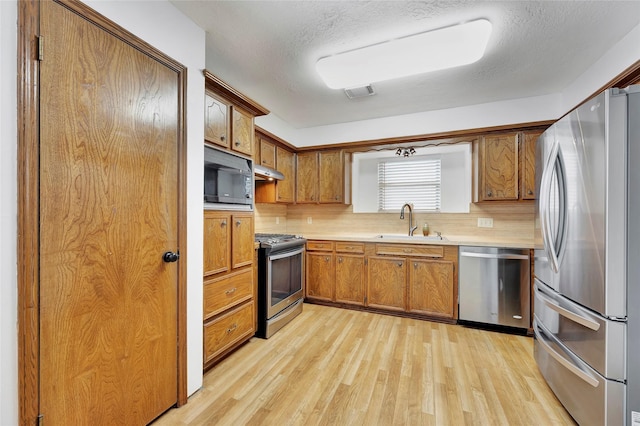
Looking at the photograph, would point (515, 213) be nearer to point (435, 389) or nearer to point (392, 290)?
point (392, 290)

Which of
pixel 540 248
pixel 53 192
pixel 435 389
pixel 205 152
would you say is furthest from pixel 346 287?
pixel 53 192

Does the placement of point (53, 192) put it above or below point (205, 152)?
below

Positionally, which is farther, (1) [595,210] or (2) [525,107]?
(2) [525,107]

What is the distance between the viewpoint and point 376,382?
6.51 feet

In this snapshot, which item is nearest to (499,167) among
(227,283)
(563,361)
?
(563,361)

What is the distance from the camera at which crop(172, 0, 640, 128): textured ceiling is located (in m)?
1.74

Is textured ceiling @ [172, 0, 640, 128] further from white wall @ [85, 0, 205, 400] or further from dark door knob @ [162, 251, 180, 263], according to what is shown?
dark door knob @ [162, 251, 180, 263]

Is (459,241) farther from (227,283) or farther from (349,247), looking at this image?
(227,283)

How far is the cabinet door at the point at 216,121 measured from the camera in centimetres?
201

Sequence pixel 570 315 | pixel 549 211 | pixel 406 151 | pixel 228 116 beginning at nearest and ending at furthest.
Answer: pixel 570 315, pixel 549 211, pixel 228 116, pixel 406 151

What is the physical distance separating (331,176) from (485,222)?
2.10 metres

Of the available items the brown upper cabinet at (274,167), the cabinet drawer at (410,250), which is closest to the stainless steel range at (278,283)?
the brown upper cabinet at (274,167)

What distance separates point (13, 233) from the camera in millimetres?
1031

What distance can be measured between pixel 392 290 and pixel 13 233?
10.5ft
